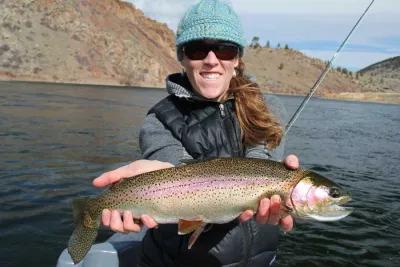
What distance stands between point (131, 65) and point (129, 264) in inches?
2517

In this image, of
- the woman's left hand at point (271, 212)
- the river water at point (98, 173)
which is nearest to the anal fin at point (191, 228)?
the woman's left hand at point (271, 212)

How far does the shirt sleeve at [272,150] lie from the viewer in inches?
149

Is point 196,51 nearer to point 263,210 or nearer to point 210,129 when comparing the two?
point 210,129

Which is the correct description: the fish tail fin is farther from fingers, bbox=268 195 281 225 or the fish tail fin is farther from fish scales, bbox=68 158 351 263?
fingers, bbox=268 195 281 225

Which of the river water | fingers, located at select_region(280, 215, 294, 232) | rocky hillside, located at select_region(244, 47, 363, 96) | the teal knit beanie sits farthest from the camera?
rocky hillside, located at select_region(244, 47, 363, 96)

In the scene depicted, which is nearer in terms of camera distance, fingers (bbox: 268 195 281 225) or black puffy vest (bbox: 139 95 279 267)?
fingers (bbox: 268 195 281 225)

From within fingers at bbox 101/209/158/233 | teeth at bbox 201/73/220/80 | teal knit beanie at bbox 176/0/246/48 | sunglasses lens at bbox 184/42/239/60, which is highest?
teal knit beanie at bbox 176/0/246/48

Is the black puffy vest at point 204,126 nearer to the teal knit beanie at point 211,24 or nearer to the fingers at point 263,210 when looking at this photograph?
the teal knit beanie at point 211,24

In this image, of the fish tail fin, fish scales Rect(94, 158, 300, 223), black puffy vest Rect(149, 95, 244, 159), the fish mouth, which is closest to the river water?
the fish tail fin

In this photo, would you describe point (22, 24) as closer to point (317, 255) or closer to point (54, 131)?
point (54, 131)

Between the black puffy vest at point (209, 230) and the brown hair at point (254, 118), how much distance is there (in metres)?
0.07

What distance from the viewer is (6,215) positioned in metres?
8.34

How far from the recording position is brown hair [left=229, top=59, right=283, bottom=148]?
146 inches

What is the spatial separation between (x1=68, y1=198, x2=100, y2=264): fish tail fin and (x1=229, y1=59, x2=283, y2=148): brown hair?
122 cm
